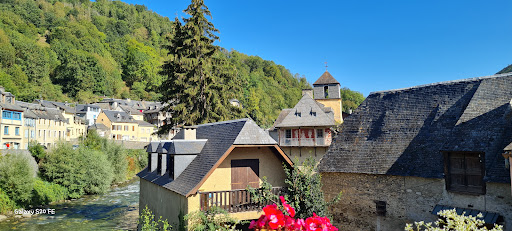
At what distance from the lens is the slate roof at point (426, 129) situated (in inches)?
427

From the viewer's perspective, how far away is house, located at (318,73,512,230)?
10.6 meters

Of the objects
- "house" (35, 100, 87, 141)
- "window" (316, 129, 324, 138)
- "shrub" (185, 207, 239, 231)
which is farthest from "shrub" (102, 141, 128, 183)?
"shrub" (185, 207, 239, 231)

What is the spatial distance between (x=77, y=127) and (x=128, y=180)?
24396 mm

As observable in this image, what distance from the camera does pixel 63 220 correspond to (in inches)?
1008

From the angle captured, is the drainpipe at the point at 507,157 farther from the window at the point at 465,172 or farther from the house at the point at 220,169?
the house at the point at 220,169

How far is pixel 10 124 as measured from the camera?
40250 millimetres

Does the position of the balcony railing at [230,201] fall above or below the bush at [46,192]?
above

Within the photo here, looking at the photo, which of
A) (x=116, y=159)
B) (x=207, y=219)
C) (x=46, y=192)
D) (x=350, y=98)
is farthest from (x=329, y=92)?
(x=350, y=98)

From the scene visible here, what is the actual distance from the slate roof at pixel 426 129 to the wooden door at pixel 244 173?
3.20m

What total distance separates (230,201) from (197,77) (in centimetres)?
Result: 1532

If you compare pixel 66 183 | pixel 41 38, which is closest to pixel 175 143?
pixel 66 183

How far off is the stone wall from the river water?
15790 millimetres

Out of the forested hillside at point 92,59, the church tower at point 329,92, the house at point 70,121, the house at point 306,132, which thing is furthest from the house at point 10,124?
the church tower at point 329,92

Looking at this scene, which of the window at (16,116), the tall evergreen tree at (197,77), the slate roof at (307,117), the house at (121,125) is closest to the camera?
the tall evergreen tree at (197,77)
